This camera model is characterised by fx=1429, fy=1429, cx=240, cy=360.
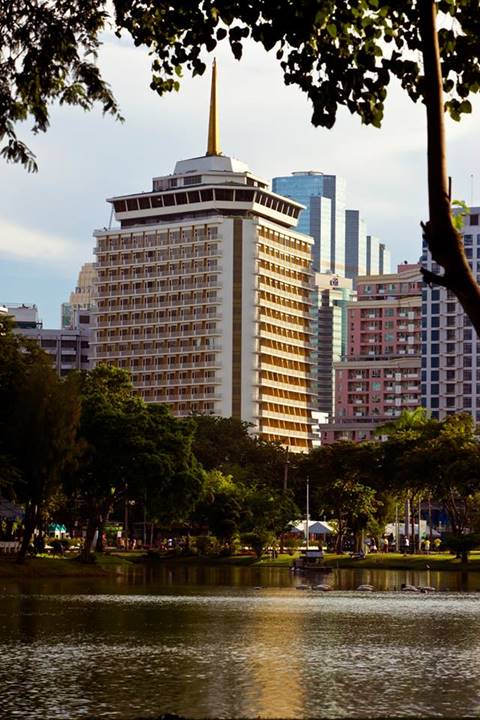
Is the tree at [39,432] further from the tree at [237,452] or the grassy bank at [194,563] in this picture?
the tree at [237,452]

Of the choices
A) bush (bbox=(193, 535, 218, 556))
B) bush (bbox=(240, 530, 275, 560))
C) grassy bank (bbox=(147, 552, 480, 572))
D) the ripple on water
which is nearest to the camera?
the ripple on water

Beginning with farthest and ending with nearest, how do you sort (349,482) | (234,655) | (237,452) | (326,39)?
(237,452)
(349,482)
(234,655)
(326,39)

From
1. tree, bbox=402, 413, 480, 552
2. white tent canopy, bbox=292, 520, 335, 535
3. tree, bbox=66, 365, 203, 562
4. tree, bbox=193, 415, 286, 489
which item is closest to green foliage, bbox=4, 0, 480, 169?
tree, bbox=66, 365, 203, 562

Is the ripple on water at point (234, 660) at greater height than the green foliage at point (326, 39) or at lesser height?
lesser

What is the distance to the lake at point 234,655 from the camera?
86.7 ft

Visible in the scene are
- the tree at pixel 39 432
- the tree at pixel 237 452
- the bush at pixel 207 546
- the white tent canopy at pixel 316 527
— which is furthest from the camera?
the tree at pixel 237 452

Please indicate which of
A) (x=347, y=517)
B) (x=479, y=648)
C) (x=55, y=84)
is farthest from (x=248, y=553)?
(x=55, y=84)

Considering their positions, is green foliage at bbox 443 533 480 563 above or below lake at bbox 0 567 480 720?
above

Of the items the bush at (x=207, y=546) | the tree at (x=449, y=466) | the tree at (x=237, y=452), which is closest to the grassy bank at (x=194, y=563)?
the bush at (x=207, y=546)

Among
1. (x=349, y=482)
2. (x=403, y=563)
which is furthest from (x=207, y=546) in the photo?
(x=403, y=563)

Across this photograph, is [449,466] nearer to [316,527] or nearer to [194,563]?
[194,563]

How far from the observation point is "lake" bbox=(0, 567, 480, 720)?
26.4 metres

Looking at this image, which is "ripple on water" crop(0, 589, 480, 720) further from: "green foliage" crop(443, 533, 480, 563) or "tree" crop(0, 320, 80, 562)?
"green foliage" crop(443, 533, 480, 563)

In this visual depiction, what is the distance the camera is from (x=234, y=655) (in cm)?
3509
